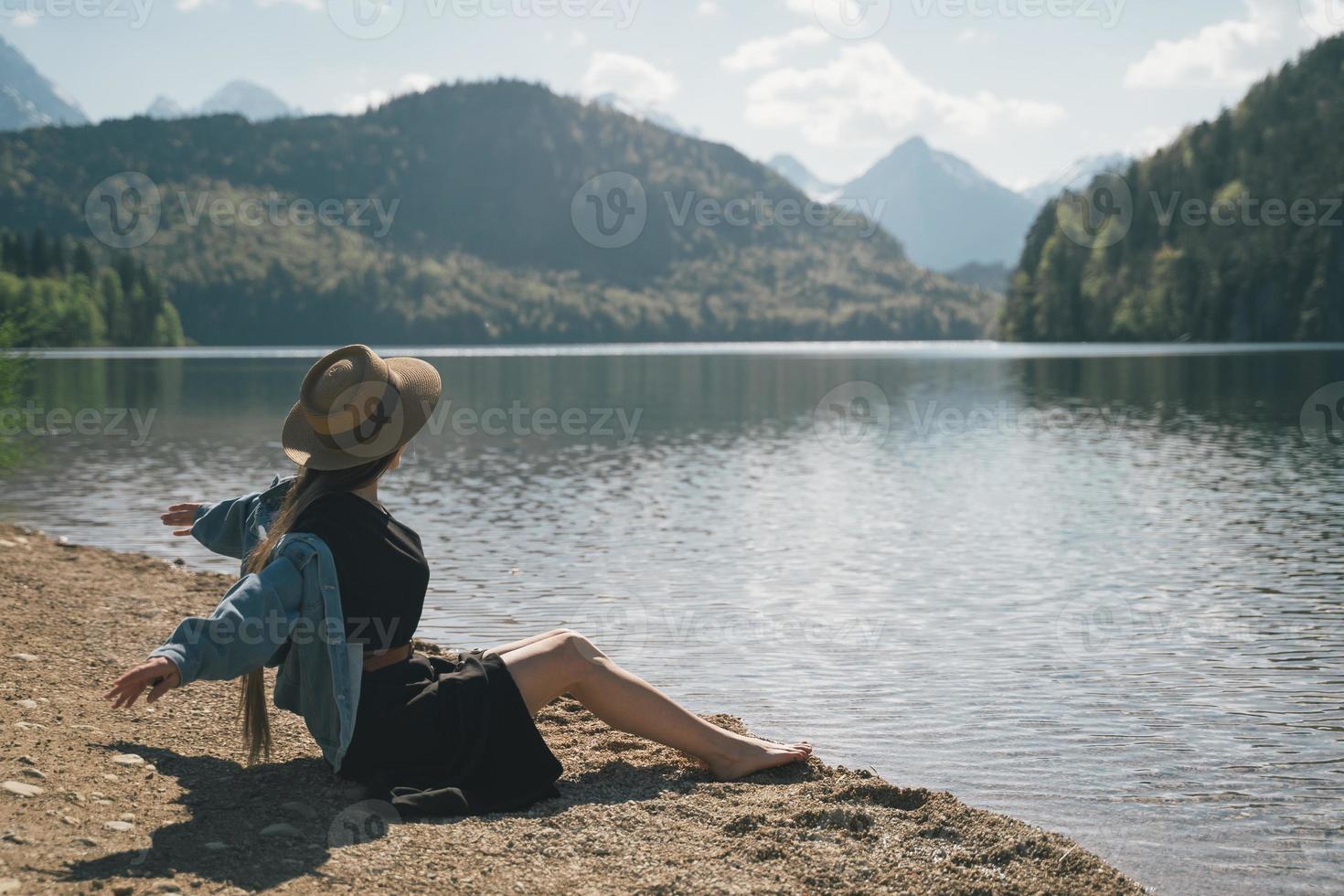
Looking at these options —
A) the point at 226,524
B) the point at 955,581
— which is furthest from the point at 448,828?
the point at 955,581

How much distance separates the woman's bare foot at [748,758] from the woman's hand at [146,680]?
350cm

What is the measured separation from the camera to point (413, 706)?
6793mm

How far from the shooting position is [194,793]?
23.2 feet

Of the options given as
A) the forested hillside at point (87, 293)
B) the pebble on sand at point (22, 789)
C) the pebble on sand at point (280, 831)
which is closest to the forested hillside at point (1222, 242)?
the forested hillside at point (87, 293)

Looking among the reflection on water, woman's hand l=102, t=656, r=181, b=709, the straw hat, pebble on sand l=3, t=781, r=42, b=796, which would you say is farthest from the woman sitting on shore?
the reflection on water

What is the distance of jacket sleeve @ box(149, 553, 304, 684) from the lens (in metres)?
5.75

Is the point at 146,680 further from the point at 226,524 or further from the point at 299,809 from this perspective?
the point at 226,524

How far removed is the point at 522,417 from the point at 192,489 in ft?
75.2

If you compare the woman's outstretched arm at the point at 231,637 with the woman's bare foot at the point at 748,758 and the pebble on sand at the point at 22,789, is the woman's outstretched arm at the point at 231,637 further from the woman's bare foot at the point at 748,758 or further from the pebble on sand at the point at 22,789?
the woman's bare foot at the point at 748,758

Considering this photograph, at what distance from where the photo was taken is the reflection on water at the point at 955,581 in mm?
8648

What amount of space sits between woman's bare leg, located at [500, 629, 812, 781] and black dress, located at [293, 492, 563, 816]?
173 millimetres

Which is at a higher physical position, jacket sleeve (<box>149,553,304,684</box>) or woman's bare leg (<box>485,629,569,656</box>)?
jacket sleeve (<box>149,553,304,684</box>)

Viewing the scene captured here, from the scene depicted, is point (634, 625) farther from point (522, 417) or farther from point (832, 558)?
point (522, 417)

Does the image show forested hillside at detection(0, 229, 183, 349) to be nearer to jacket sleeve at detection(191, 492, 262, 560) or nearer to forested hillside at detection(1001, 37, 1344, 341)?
forested hillside at detection(1001, 37, 1344, 341)
